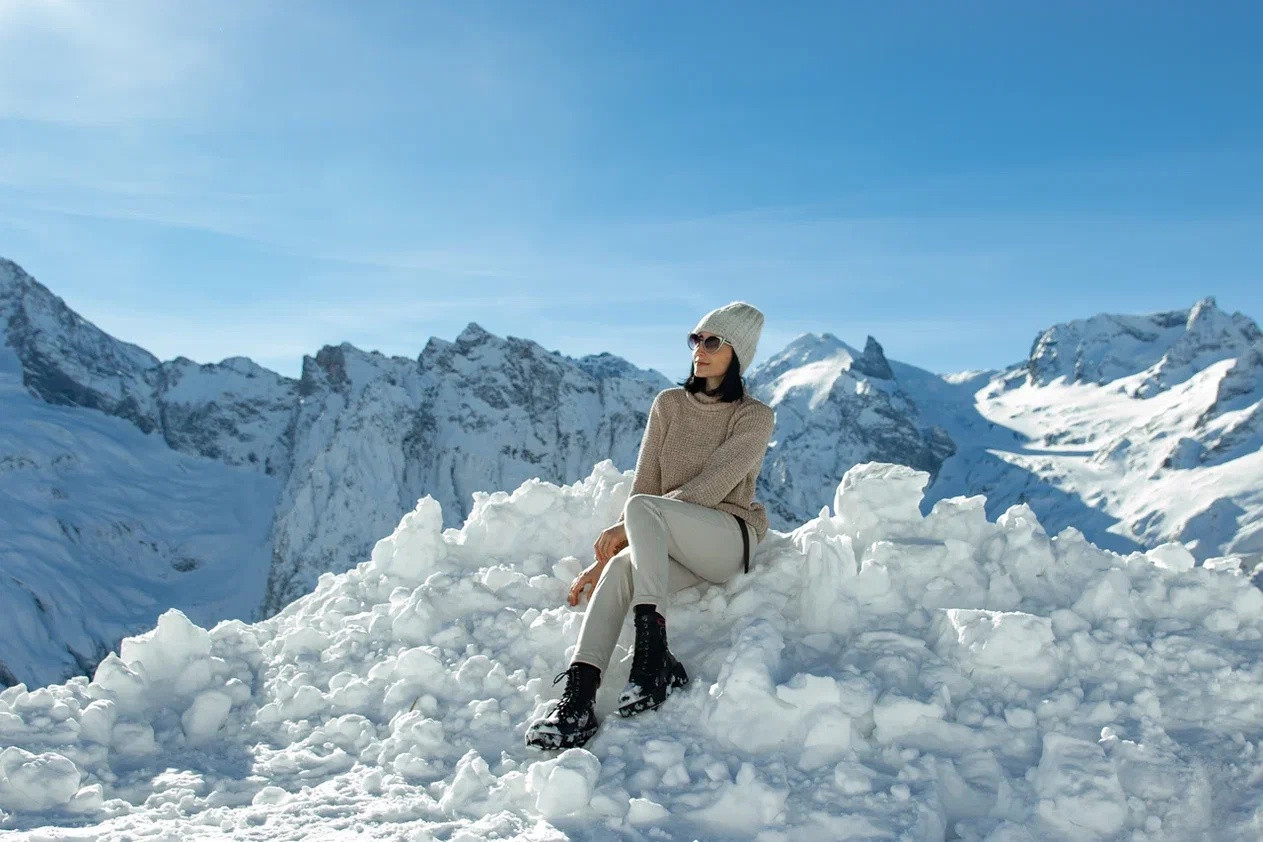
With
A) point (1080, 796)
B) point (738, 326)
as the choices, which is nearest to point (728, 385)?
Answer: point (738, 326)

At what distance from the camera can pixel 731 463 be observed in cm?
514

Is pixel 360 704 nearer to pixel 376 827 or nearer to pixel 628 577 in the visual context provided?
pixel 376 827

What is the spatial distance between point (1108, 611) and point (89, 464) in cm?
9486

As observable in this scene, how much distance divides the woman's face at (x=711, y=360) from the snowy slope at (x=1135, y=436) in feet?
382

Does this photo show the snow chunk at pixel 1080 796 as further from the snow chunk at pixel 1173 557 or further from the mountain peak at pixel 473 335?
the mountain peak at pixel 473 335

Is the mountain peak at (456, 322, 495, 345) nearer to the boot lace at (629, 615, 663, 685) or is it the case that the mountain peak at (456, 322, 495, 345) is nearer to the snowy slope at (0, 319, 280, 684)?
the snowy slope at (0, 319, 280, 684)

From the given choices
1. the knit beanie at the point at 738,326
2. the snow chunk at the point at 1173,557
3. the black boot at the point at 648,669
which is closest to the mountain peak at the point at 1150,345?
the snow chunk at the point at 1173,557

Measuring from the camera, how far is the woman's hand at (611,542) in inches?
203

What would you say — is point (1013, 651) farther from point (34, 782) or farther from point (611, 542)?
point (34, 782)

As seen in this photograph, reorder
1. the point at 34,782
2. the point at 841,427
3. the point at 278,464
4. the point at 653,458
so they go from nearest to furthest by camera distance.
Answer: the point at 34,782 < the point at 653,458 < the point at 278,464 < the point at 841,427

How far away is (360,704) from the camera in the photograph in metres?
5.00

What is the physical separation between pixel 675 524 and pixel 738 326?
4.02 ft

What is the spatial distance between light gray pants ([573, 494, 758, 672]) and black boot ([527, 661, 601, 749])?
0.22ft

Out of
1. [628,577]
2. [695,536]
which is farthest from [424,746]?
[695,536]
